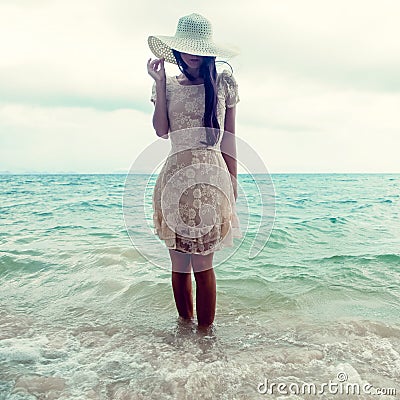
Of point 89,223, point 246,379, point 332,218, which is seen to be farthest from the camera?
point 332,218

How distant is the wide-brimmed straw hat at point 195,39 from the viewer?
246 centimetres

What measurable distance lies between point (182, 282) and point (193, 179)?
0.74 metres

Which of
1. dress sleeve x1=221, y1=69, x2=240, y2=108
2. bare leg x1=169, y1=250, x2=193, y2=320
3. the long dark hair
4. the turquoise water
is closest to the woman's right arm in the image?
the long dark hair

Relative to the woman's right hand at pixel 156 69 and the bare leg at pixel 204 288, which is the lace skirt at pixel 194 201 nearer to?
the bare leg at pixel 204 288

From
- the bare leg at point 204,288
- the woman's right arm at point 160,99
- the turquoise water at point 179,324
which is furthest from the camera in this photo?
the bare leg at point 204,288

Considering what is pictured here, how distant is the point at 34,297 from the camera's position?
12.8 ft

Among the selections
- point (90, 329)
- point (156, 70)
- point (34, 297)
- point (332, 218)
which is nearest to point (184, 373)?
point (90, 329)

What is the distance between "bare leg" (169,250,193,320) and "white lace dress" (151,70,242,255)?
0.13 metres

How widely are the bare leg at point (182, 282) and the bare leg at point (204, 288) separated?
0.08 meters

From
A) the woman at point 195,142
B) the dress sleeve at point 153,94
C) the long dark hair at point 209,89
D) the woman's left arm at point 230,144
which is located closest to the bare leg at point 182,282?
the woman at point 195,142

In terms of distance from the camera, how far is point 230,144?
8.95 ft

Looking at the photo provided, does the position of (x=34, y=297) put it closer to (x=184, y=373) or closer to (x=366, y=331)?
(x=184, y=373)

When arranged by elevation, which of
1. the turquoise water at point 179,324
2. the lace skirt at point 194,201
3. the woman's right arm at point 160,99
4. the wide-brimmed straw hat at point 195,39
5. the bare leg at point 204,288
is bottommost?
the turquoise water at point 179,324

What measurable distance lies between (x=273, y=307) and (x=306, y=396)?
1431 millimetres
